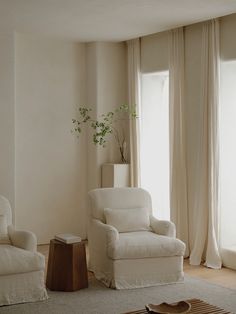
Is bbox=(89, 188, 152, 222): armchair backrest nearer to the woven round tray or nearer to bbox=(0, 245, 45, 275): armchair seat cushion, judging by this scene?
bbox=(0, 245, 45, 275): armchair seat cushion

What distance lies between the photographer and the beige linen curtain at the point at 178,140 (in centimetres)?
661

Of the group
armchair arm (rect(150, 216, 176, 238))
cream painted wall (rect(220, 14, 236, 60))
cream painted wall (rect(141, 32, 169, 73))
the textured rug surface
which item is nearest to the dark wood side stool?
the textured rug surface

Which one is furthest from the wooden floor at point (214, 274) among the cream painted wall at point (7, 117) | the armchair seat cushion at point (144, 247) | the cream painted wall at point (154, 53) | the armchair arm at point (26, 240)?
the cream painted wall at point (154, 53)

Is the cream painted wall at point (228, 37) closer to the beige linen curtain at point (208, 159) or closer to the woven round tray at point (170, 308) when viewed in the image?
the beige linen curtain at point (208, 159)

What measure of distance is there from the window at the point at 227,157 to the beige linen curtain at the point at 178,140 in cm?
53

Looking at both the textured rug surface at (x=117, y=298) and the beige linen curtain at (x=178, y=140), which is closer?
the textured rug surface at (x=117, y=298)

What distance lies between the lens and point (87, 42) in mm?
7547

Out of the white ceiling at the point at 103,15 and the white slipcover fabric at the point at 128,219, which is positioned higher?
the white ceiling at the point at 103,15

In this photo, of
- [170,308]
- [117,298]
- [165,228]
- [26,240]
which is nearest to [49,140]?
[165,228]

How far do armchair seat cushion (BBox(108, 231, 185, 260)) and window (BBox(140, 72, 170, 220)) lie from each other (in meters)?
1.86

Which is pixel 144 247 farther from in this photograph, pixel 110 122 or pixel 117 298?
pixel 110 122

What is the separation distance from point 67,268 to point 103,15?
2669 millimetres

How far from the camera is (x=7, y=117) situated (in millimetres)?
6855

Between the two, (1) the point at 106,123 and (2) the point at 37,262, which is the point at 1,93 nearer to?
(1) the point at 106,123
